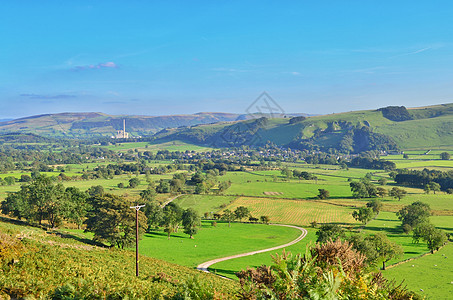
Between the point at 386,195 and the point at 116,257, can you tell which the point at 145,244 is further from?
the point at 386,195

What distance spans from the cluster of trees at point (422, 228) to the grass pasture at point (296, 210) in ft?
51.1

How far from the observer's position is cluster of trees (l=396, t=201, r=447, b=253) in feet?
239

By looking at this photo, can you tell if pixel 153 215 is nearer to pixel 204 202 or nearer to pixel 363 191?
pixel 204 202

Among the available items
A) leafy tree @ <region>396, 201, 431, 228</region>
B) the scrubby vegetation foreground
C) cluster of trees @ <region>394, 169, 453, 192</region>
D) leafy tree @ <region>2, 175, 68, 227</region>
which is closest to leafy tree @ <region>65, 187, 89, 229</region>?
leafy tree @ <region>2, 175, 68, 227</region>

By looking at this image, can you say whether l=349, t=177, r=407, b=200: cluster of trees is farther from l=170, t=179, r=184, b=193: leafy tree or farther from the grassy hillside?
the grassy hillside

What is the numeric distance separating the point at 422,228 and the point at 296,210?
47930mm

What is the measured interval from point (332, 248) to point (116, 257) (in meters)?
34.6

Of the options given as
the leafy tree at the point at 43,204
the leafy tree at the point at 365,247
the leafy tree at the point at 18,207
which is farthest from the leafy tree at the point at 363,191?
the leafy tree at the point at 18,207

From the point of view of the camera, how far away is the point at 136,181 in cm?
16362

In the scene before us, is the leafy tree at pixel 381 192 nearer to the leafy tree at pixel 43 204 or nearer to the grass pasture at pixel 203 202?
the grass pasture at pixel 203 202

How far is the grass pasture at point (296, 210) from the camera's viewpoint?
349ft

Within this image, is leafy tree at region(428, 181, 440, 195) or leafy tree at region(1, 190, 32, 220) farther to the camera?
leafy tree at region(428, 181, 440, 195)

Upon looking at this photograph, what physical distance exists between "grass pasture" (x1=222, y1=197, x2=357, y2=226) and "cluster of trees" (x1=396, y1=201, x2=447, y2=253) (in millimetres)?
15560

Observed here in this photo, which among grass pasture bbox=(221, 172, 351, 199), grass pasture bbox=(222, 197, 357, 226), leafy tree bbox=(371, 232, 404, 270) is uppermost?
leafy tree bbox=(371, 232, 404, 270)
